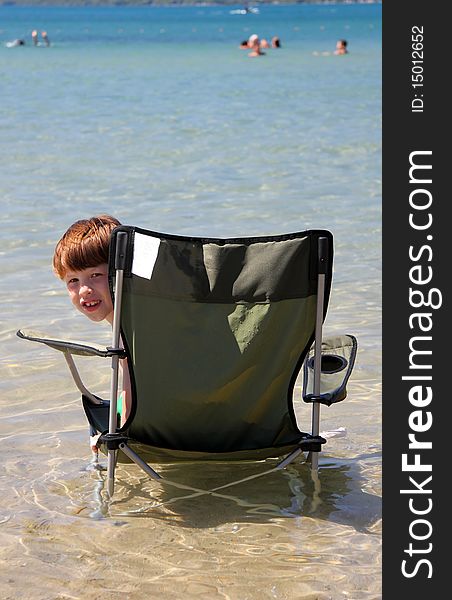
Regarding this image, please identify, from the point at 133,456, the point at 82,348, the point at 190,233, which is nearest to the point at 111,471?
the point at 133,456

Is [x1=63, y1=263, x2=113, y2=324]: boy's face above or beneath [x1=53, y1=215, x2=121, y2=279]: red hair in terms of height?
beneath

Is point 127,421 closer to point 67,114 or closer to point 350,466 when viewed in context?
point 350,466

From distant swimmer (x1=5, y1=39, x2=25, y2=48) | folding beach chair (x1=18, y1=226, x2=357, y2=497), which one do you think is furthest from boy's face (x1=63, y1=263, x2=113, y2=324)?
distant swimmer (x1=5, y1=39, x2=25, y2=48)

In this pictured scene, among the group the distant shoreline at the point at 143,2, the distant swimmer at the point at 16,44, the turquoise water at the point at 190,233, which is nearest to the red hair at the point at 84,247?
the turquoise water at the point at 190,233

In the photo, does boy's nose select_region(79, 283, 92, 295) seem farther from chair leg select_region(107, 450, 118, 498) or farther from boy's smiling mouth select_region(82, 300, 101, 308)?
chair leg select_region(107, 450, 118, 498)

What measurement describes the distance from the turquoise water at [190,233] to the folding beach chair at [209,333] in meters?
0.26

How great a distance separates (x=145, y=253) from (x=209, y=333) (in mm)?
338

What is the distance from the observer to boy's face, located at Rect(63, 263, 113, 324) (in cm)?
347

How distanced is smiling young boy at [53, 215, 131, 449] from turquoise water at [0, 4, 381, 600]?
0.46 m

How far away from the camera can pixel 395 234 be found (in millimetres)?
3311

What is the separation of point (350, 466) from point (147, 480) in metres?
0.76

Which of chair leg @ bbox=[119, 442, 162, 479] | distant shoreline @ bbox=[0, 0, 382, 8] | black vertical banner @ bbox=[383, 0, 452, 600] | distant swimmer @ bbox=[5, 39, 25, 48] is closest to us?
black vertical banner @ bbox=[383, 0, 452, 600]

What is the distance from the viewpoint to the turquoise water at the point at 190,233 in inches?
118

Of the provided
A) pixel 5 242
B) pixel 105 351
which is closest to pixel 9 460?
pixel 105 351
